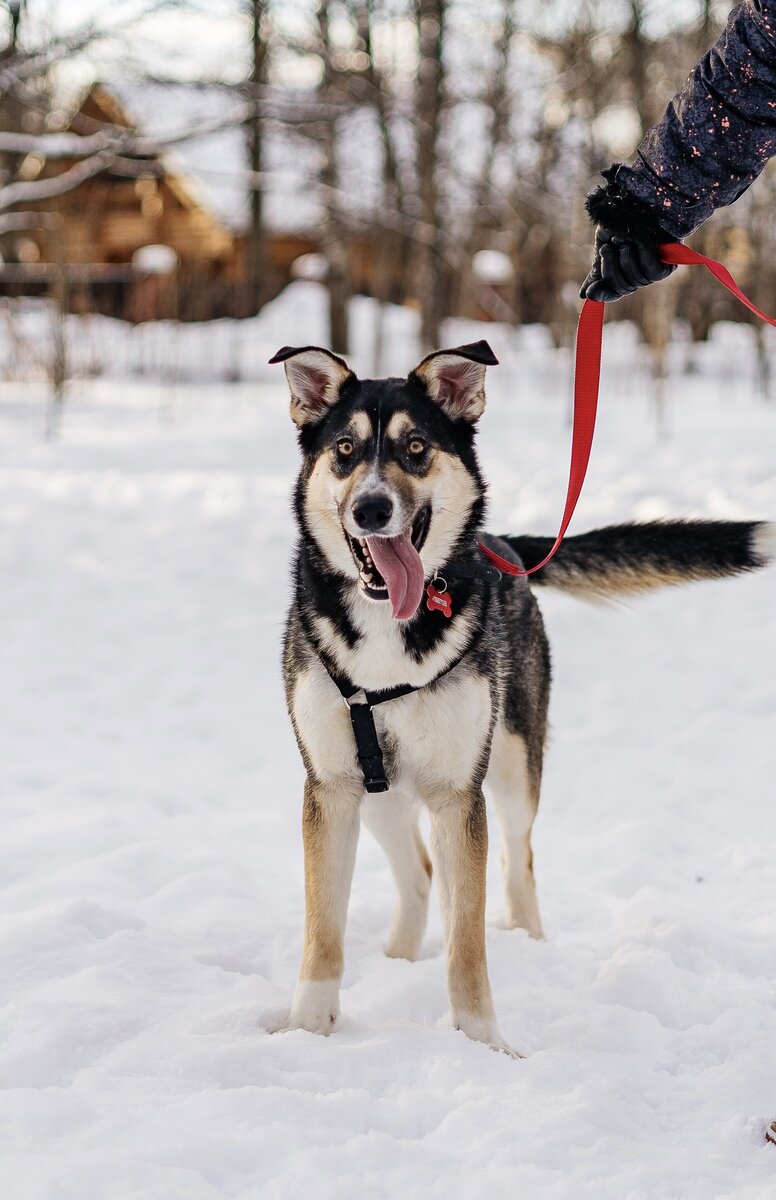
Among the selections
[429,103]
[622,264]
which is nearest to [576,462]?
[622,264]

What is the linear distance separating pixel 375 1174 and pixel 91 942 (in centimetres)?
136

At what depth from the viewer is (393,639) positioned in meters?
2.86

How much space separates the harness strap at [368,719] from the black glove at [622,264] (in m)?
1.08

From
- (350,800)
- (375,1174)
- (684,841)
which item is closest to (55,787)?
(350,800)

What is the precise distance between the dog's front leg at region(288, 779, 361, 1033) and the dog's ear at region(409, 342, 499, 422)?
110cm

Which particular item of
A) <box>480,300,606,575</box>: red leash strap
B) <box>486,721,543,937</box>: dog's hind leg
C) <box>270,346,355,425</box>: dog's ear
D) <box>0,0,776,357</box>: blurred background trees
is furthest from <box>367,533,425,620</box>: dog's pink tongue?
<box>0,0,776,357</box>: blurred background trees

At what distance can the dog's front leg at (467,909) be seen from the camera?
113 inches

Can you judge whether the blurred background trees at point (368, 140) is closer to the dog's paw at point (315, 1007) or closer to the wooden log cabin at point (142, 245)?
the wooden log cabin at point (142, 245)

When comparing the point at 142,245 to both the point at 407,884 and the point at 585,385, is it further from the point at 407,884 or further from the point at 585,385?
the point at 585,385

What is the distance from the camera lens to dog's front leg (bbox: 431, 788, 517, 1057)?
2.88 metres

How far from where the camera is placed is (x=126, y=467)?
10539 millimetres

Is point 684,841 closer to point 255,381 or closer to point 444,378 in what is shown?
point 444,378

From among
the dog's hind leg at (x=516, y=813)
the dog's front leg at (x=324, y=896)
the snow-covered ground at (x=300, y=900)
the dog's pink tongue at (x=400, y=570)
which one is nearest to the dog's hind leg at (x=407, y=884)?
the snow-covered ground at (x=300, y=900)

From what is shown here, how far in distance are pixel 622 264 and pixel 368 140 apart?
1806cm
